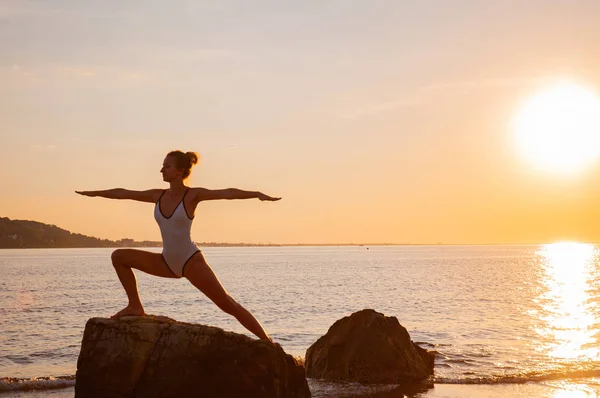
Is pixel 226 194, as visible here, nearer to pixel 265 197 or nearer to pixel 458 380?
pixel 265 197

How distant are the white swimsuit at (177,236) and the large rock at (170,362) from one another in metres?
1.24

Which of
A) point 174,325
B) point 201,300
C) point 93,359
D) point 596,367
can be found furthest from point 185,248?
point 201,300

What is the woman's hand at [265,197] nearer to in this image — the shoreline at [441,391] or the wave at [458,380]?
the shoreline at [441,391]

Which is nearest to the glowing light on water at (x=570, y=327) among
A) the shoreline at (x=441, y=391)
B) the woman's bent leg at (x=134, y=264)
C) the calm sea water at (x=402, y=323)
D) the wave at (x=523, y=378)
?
the calm sea water at (x=402, y=323)

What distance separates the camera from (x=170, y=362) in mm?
10414

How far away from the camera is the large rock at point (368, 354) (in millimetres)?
16031

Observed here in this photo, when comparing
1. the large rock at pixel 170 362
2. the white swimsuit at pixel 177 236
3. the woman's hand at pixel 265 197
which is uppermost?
the woman's hand at pixel 265 197

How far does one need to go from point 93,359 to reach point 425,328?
2241 cm

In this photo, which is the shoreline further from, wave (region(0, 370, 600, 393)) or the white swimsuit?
the white swimsuit

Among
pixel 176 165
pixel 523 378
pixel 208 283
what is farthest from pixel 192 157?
pixel 523 378

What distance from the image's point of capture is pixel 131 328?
34.5ft

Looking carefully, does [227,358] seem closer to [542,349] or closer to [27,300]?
[542,349]

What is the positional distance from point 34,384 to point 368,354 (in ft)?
26.1

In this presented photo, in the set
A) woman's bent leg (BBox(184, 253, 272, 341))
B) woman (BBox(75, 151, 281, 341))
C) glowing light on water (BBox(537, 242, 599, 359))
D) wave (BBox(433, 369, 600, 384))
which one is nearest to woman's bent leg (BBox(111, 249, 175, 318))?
woman (BBox(75, 151, 281, 341))
